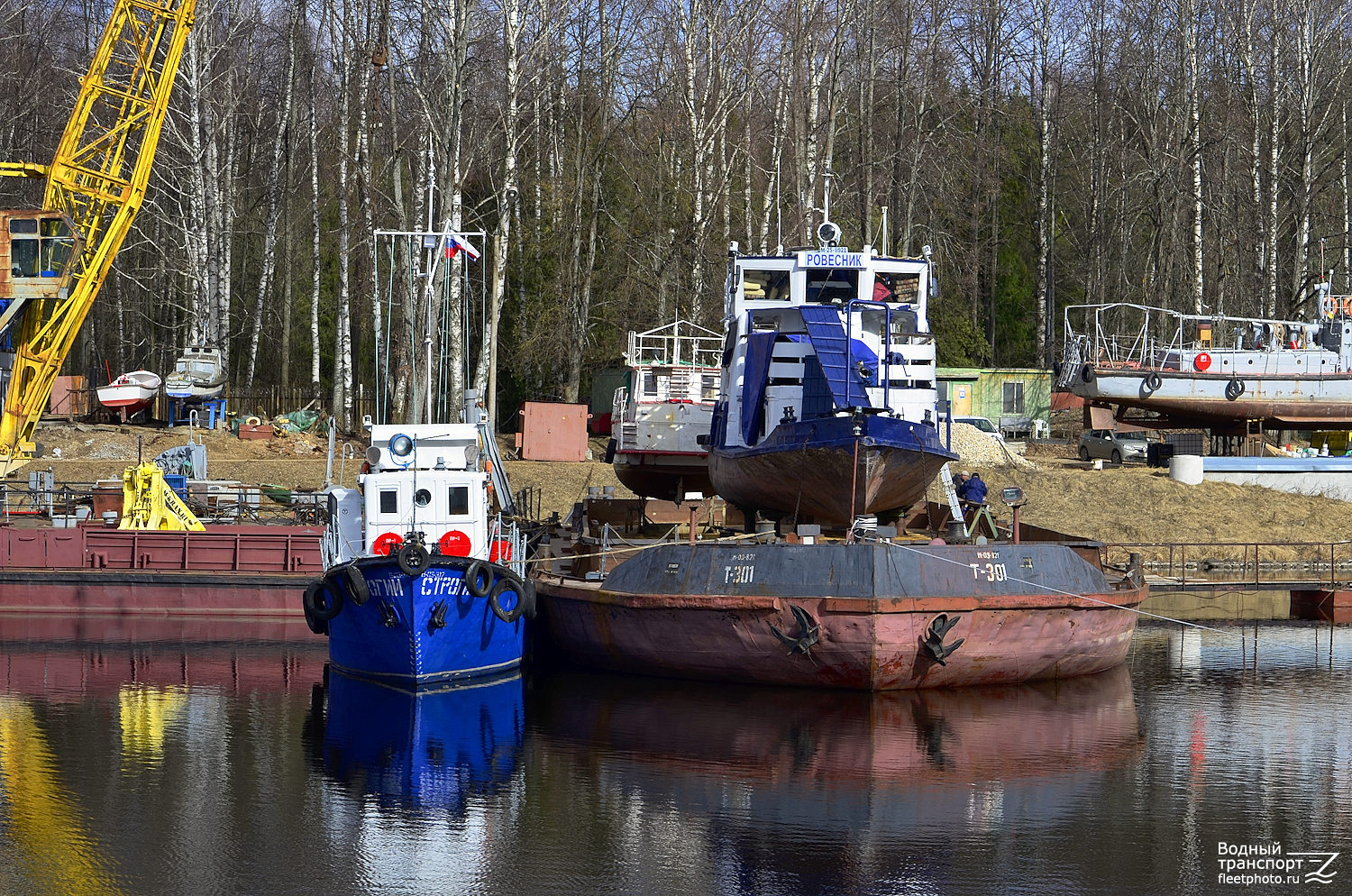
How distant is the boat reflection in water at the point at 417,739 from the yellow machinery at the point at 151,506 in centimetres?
747

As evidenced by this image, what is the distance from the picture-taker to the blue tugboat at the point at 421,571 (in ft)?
65.9

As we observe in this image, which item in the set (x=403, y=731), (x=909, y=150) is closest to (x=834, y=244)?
(x=403, y=731)

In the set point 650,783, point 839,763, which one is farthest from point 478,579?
point 839,763

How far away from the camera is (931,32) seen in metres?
54.9

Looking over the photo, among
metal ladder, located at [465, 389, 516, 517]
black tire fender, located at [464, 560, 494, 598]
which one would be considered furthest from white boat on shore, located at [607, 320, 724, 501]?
black tire fender, located at [464, 560, 494, 598]

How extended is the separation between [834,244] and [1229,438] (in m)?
19.9

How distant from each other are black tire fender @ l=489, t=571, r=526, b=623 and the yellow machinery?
9340 millimetres

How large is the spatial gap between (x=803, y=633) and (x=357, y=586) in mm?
6079

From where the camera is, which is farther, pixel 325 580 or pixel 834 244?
pixel 834 244

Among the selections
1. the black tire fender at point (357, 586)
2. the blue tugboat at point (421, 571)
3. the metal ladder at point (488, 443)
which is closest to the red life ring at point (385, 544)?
the blue tugboat at point (421, 571)

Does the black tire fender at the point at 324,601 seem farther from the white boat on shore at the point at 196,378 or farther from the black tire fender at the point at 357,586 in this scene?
the white boat on shore at the point at 196,378

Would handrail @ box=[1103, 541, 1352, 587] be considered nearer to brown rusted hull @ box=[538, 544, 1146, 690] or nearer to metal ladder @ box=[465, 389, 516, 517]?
brown rusted hull @ box=[538, 544, 1146, 690]

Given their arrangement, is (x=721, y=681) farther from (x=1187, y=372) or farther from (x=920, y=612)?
(x=1187, y=372)

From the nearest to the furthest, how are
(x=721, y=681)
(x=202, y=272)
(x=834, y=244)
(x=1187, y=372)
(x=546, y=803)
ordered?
(x=546, y=803) < (x=721, y=681) < (x=834, y=244) < (x=1187, y=372) < (x=202, y=272)
